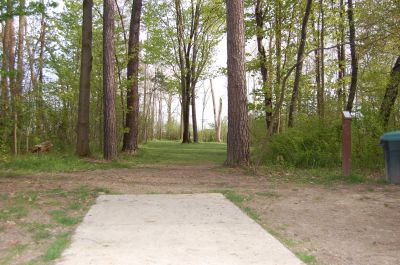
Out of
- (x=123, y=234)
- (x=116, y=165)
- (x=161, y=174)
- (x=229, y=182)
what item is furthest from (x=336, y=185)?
(x=116, y=165)

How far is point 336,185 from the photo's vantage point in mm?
8977

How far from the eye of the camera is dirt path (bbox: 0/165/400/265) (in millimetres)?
4656

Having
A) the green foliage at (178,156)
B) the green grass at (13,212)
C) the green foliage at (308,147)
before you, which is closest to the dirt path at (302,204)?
the green grass at (13,212)

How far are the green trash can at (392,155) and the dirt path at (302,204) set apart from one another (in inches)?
18.6

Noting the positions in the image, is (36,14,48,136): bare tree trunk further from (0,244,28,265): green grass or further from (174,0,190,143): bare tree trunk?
(174,0,190,143): bare tree trunk

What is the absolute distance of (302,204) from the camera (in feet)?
22.8

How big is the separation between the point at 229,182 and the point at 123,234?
466cm

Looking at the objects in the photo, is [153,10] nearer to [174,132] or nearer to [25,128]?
[25,128]

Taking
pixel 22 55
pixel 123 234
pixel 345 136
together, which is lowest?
pixel 123 234

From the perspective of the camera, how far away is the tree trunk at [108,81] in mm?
14039

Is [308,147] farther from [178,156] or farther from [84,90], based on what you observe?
[84,90]

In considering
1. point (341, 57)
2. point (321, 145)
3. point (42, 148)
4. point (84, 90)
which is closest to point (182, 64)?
point (341, 57)

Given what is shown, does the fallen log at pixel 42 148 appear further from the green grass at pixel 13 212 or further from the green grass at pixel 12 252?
the green grass at pixel 12 252

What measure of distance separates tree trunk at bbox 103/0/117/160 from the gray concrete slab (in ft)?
24.9
